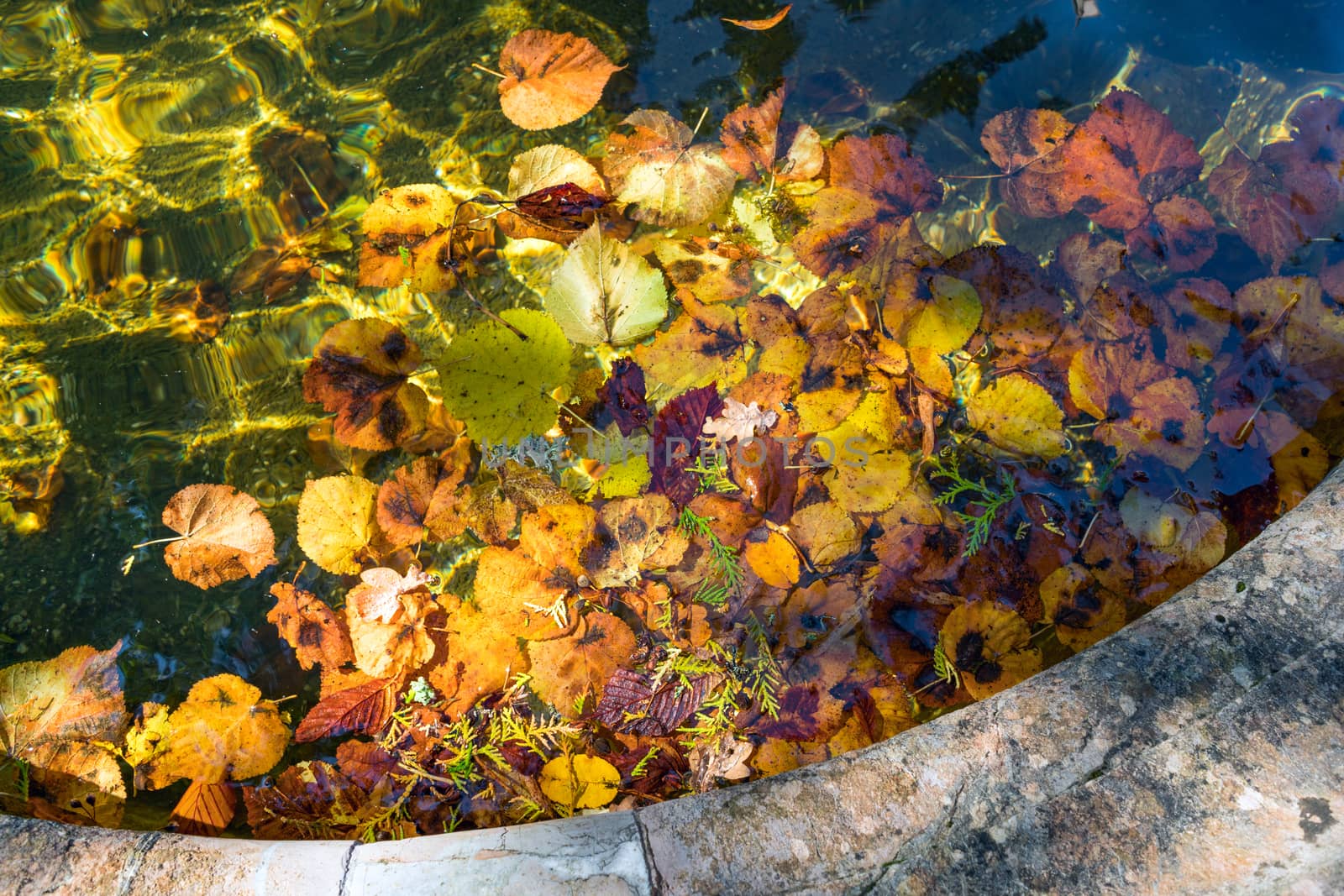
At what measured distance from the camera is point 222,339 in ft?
7.30

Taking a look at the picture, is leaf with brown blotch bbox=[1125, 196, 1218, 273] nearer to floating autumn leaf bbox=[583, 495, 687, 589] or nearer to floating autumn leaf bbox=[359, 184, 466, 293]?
floating autumn leaf bbox=[583, 495, 687, 589]

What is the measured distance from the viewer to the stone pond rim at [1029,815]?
3.65 feet

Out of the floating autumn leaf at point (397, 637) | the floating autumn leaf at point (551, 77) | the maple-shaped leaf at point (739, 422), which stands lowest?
the floating autumn leaf at point (397, 637)

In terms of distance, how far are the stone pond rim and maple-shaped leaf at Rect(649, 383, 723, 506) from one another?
86cm

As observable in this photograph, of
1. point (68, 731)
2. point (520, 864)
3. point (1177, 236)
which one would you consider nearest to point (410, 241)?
point (68, 731)

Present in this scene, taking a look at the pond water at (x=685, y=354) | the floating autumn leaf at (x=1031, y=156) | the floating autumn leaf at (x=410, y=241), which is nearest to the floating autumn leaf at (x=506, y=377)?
the pond water at (x=685, y=354)

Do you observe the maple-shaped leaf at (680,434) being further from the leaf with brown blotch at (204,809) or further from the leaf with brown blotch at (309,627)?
the leaf with brown blotch at (204,809)

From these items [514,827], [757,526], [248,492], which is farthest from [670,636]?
[248,492]

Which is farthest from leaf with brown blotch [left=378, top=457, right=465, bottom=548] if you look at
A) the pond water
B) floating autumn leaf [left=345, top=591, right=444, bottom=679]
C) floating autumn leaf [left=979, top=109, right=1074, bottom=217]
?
floating autumn leaf [left=979, top=109, right=1074, bottom=217]

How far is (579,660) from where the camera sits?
1.80 m

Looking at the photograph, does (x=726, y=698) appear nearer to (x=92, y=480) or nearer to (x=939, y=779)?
(x=939, y=779)

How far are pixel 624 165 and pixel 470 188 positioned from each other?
1.58 feet

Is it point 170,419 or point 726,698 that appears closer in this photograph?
point 726,698

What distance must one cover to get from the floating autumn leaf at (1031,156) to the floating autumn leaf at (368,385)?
1.76m
